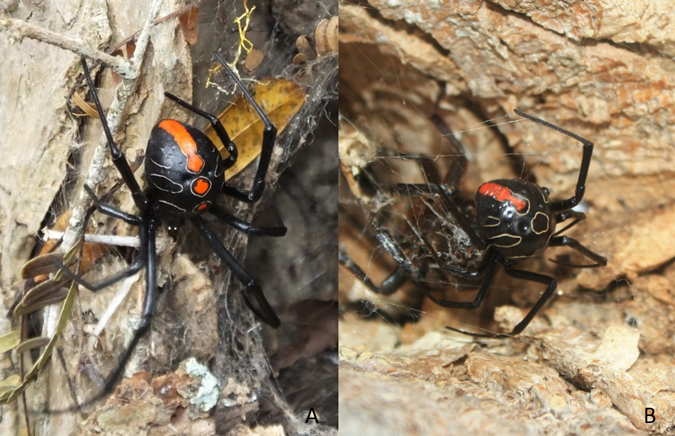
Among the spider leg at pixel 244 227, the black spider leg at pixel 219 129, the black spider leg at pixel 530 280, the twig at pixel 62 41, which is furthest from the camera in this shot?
the black spider leg at pixel 530 280

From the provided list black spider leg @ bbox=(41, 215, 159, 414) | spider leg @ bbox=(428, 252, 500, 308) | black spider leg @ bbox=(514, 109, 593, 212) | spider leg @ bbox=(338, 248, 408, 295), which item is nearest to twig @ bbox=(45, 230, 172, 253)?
black spider leg @ bbox=(41, 215, 159, 414)

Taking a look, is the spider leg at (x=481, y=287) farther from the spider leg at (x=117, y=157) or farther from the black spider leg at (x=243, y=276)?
the spider leg at (x=117, y=157)

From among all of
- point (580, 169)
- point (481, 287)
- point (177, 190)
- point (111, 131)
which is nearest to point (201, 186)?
point (177, 190)

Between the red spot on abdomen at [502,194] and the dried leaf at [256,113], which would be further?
the red spot on abdomen at [502,194]

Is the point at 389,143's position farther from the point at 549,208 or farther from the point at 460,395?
the point at 460,395

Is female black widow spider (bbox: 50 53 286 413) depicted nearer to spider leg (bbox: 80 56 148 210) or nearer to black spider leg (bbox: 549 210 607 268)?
spider leg (bbox: 80 56 148 210)

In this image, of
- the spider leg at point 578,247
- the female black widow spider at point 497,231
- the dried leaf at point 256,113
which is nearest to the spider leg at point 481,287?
the female black widow spider at point 497,231
